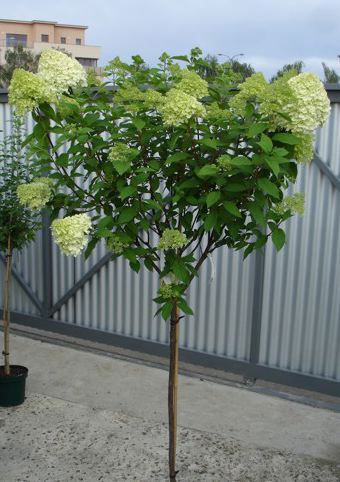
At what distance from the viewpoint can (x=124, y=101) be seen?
2.34 meters

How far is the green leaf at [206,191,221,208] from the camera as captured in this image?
6.55ft

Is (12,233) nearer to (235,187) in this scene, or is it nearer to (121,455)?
(121,455)

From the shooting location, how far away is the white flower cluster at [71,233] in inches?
79.6

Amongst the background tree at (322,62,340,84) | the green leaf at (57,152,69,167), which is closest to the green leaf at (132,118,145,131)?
the green leaf at (57,152,69,167)

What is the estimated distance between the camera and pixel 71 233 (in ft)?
6.61

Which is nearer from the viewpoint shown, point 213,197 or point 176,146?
point 213,197

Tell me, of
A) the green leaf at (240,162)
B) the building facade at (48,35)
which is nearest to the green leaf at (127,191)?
the green leaf at (240,162)

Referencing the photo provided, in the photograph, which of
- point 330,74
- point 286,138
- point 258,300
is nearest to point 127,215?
point 286,138

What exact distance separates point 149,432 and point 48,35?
77794 millimetres

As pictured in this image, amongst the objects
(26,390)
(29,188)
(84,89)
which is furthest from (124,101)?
(26,390)

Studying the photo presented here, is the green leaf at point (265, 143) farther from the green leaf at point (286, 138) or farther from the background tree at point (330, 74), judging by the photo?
the background tree at point (330, 74)

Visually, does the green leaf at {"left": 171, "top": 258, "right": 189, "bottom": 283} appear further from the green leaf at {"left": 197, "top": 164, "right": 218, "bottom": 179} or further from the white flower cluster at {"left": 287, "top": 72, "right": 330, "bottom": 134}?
the white flower cluster at {"left": 287, "top": 72, "right": 330, "bottom": 134}

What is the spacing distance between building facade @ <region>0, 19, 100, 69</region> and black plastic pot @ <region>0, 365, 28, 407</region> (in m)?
66.9

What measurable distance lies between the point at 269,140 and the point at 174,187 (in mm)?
504
